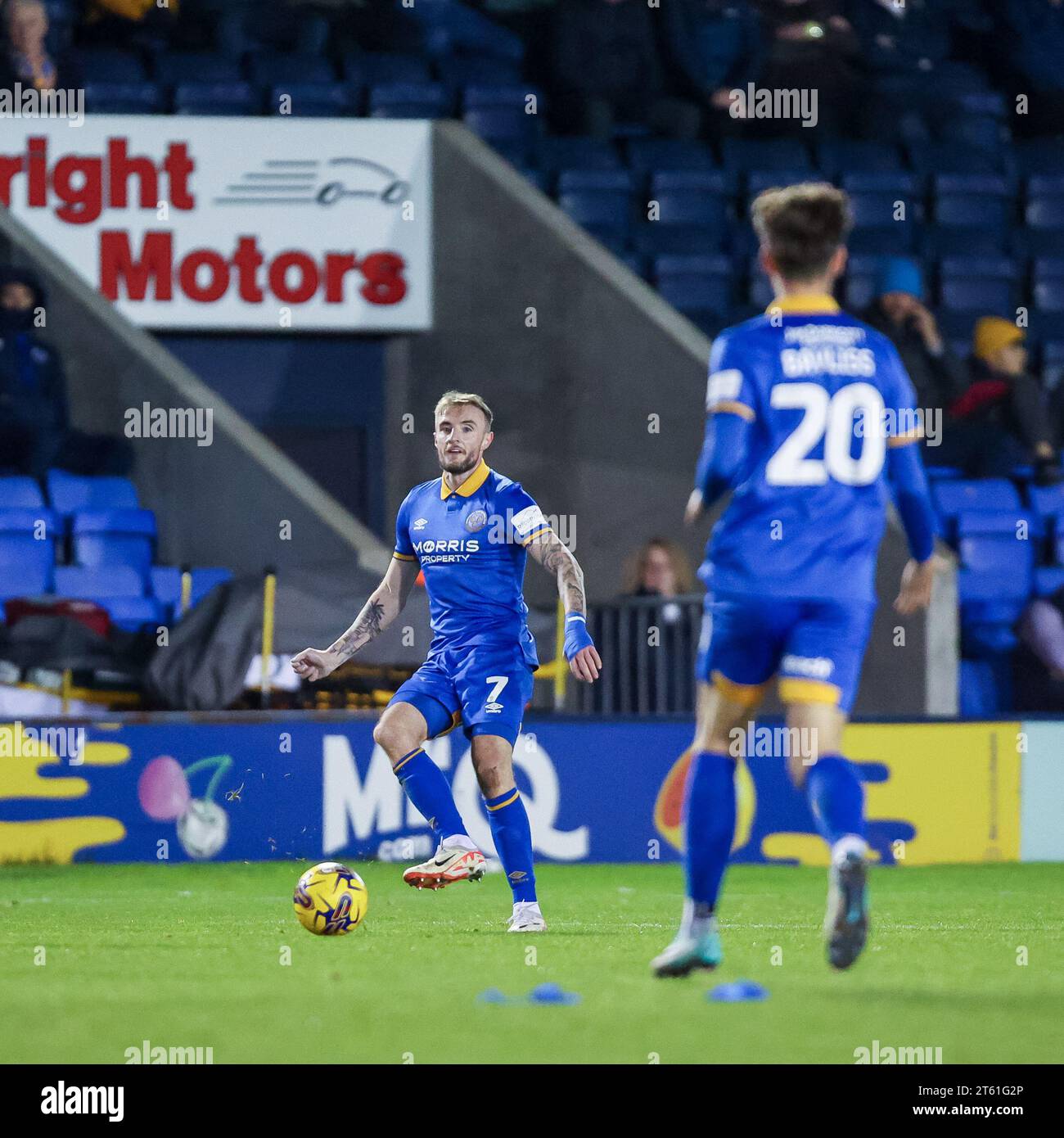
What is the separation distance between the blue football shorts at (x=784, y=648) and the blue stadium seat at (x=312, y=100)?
11.3 m

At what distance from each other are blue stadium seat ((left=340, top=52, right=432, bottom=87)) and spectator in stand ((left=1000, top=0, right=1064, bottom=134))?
5244mm

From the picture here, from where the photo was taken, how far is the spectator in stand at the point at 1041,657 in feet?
46.5

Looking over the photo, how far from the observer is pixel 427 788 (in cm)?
789

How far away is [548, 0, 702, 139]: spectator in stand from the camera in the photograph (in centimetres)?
1720

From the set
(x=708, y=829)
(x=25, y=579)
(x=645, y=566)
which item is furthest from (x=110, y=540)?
(x=708, y=829)

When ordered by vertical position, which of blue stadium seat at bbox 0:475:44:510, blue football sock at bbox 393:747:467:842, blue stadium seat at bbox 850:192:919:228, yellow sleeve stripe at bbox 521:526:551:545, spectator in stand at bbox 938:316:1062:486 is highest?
blue stadium seat at bbox 850:192:919:228

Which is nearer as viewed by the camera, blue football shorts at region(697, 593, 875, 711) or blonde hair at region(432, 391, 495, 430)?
blue football shorts at region(697, 593, 875, 711)

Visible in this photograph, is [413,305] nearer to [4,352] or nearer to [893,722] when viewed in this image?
[4,352]

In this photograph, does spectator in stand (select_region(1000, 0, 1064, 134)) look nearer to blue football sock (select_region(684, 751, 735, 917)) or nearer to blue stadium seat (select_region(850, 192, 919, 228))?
blue stadium seat (select_region(850, 192, 919, 228))

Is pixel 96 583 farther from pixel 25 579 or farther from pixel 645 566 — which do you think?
pixel 645 566

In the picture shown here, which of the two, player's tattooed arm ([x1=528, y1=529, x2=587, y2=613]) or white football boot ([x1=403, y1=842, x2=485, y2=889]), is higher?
player's tattooed arm ([x1=528, y1=529, x2=587, y2=613])

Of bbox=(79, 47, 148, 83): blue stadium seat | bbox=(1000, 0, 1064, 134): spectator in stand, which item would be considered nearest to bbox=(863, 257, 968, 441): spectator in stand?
bbox=(1000, 0, 1064, 134): spectator in stand

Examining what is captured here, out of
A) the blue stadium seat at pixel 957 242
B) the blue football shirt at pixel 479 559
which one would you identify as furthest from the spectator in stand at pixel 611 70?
the blue football shirt at pixel 479 559

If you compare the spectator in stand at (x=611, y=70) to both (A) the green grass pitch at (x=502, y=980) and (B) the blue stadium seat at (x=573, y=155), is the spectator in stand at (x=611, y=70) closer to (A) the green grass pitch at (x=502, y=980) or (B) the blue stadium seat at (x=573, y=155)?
(B) the blue stadium seat at (x=573, y=155)
